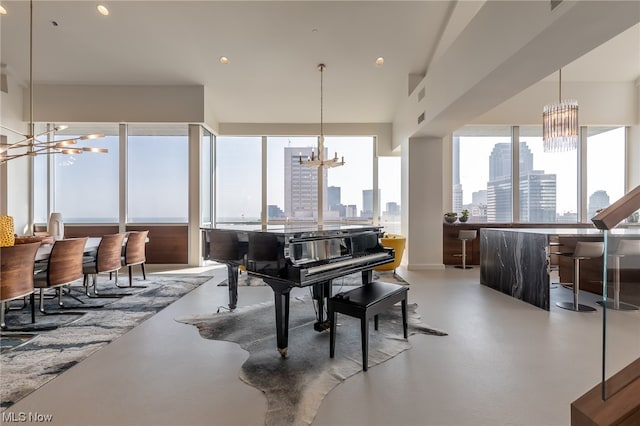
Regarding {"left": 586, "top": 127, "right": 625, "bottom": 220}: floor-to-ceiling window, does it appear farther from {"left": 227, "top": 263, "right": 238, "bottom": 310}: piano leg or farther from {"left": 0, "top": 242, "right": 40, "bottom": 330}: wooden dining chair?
{"left": 0, "top": 242, "right": 40, "bottom": 330}: wooden dining chair

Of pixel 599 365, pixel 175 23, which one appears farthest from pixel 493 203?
pixel 175 23

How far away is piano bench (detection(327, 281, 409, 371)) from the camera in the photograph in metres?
2.19

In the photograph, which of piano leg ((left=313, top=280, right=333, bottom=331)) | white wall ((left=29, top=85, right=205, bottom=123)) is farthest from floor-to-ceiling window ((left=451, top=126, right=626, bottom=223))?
white wall ((left=29, top=85, right=205, bottom=123))

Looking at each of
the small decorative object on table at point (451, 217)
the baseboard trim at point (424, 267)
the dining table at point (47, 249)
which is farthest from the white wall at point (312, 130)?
the dining table at point (47, 249)

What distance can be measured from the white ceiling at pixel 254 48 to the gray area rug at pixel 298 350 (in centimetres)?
451

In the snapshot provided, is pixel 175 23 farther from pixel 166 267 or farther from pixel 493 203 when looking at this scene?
pixel 493 203

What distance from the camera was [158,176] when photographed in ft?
20.8

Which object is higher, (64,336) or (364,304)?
(364,304)

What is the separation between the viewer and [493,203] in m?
6.78

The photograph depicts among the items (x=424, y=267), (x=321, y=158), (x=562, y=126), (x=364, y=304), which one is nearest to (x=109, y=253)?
(x=321, y=158)

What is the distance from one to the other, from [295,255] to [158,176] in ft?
17.4

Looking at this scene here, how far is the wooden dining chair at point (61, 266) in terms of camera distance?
321cm

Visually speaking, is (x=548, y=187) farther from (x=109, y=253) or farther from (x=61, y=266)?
(x=61, y=266)

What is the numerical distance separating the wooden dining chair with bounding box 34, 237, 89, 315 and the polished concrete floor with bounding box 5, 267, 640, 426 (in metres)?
1.18
